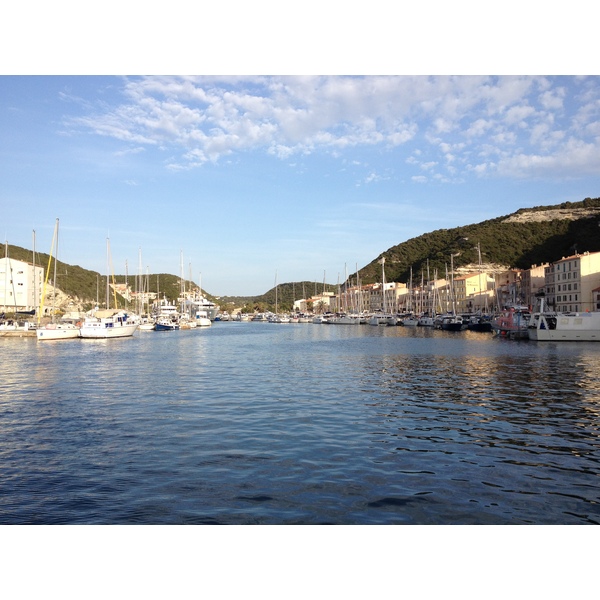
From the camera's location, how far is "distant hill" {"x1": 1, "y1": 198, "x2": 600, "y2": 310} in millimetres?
122875

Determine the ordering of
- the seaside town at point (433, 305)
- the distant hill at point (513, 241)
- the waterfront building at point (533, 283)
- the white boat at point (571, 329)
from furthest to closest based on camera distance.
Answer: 1. the distant hill at point (513, 241)
2. the waterfront building at point (533, 283)
3. the seaside town at point (433, 305)
4. the white boat at point (571, 329)

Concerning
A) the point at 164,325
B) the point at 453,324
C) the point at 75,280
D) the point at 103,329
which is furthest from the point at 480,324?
the point at 75,280

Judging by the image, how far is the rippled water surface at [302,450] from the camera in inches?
288

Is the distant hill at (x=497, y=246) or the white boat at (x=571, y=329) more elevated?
the distant hill at (x=497, y=246)

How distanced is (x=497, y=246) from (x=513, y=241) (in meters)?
4.58

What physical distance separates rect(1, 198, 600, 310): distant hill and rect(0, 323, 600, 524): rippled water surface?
343 ft

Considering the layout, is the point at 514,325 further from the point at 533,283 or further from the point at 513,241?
the point at 513,241

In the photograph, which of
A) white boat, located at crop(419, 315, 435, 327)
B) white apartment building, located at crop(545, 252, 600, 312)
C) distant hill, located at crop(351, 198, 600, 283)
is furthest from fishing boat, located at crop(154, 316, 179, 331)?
distant hill, located at crop(351, 198, 600, 283)

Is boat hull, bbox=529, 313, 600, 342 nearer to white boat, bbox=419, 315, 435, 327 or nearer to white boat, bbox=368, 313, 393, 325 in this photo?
white boat, bbox=419, 315, 435, 327

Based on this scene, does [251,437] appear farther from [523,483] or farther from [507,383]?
[507,383]

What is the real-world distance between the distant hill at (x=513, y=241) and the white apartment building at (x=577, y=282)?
33229 millimetres

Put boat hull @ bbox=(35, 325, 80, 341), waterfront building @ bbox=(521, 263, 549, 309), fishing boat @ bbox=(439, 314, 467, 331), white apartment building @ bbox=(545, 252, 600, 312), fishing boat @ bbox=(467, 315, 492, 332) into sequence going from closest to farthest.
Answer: boat hull @ bbox=(35, 325, 80, 341) → white apartment building @ bbox=(545, 252, 600, 312) → fishing boat @ bbox=(467, 315, 492, 332) → fishing boat @ bbox=(439, 314, 467, 331) → waterfront building @ bbox=(521, 263, 549, 309)

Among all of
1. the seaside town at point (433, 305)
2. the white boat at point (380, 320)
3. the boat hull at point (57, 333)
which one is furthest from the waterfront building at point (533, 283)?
the boat hull at point (57, 333)

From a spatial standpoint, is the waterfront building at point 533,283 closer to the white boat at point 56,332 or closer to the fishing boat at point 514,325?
the fishing boat at point 514,325
